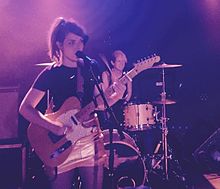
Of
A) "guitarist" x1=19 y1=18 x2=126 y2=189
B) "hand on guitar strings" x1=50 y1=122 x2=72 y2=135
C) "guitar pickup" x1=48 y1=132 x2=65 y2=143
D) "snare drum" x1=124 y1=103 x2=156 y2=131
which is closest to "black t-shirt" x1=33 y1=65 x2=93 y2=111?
"guitarist" x1=19 y1=18 x2=126 y2=189

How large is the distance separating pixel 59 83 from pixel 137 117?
2.40 meters

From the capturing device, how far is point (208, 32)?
5.80m

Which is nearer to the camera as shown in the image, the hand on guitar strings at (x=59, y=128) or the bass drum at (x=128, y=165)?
the hand on guitar strings at (x=59, y=128)

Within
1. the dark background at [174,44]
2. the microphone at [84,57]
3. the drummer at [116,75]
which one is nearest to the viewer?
the microphone at [84,57]

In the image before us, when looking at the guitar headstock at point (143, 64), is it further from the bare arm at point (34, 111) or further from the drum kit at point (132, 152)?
the bare arm at point (34, 111)

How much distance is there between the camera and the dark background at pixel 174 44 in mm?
5578

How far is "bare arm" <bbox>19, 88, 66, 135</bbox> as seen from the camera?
2389 millimetres

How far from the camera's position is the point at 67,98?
247cm

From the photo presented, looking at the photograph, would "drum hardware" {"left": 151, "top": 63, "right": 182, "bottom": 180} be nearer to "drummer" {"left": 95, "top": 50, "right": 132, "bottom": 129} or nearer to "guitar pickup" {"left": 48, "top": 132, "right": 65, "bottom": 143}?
"drummer" {"left": 95, "top": 50, "right": 132, "bottom": 129}

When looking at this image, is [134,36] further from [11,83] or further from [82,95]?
[82,95]

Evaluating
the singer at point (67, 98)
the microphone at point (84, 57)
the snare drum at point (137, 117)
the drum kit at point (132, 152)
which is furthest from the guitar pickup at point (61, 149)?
the snare drum at point (137, 117)

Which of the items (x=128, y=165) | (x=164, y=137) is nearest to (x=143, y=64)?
(x=164, y=137)

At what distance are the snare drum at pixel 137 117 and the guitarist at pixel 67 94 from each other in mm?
2164

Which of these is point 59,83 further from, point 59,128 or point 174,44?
point 174,44
